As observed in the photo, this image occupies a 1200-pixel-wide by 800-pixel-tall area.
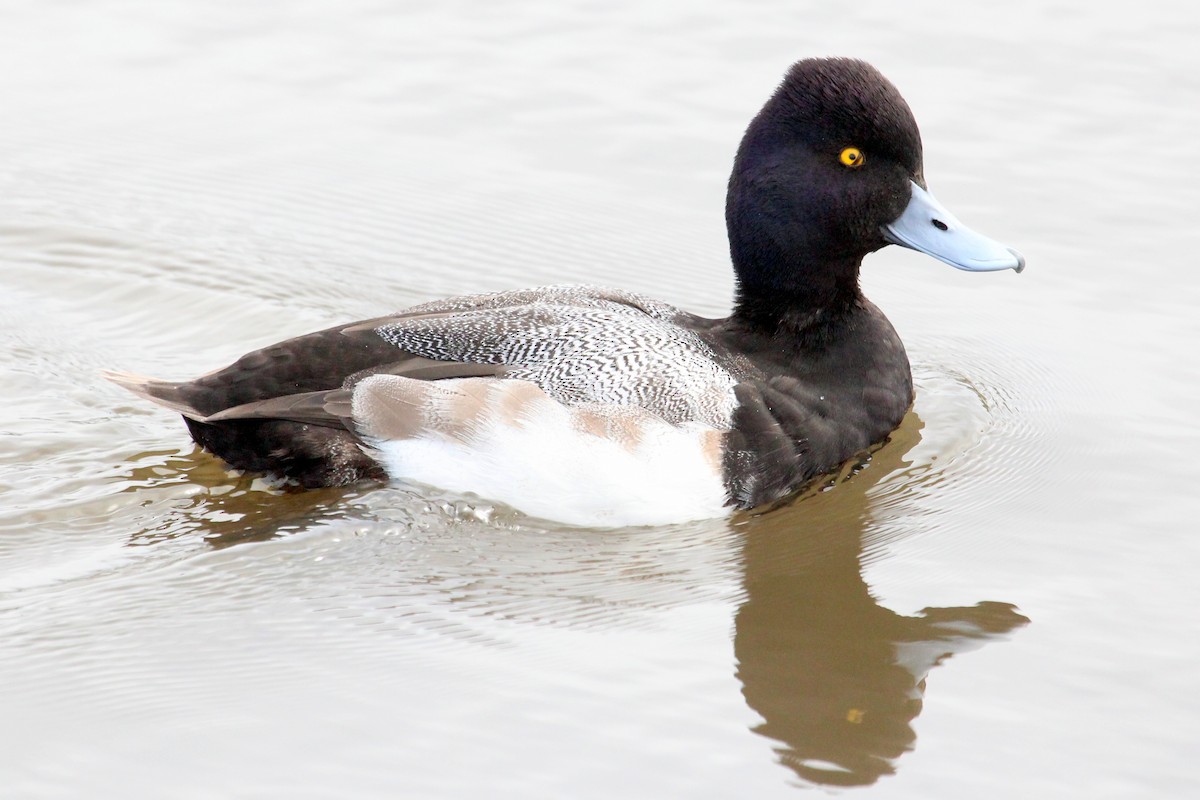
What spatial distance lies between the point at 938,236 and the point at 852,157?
20.1 inches

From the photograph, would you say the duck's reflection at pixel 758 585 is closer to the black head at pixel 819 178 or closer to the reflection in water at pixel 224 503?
the reflection in water at pixel 224 503

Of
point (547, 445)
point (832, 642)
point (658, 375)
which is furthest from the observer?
point (658, 375)

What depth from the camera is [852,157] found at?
6.77m

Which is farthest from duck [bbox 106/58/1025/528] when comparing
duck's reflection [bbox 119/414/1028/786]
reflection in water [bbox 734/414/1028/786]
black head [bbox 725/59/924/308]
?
reflection in water [bbox 734/414/1028/786]

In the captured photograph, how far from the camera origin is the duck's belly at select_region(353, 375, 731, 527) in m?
6.36

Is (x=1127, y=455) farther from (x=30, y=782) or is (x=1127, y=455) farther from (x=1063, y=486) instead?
(x=30, y=782)

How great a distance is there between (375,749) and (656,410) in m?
1.90

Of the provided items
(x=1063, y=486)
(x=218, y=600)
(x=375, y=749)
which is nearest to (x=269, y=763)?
(x=375, y=749)

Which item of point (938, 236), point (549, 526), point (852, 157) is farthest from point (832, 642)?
point (852, 157)

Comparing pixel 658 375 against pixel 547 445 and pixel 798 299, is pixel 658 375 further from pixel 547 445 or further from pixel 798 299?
pixel 798 299

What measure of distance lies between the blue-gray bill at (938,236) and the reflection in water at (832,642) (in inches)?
41.1

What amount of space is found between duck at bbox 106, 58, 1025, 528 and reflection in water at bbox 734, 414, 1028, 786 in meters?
0.24

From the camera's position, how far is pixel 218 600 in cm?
598

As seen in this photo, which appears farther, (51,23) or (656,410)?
(51,23)
